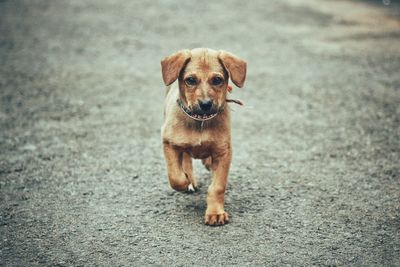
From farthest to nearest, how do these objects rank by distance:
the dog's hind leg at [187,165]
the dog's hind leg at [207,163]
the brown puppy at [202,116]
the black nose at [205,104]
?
the dog's hind leg at [207,163], the dog's hind leg at [187,165], the brown puppy at [202,116], the black nose at [205,104]

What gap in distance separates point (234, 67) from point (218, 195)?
108 centimetres

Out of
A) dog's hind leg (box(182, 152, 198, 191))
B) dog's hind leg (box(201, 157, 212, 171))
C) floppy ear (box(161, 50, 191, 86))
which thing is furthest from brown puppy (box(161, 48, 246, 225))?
dog's hind leg (box(201, 157, 212, 171))

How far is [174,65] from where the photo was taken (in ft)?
14.3

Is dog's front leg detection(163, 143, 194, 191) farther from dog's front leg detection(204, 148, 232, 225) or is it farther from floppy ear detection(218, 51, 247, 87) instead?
floppy ear detection(218, 51, 247, 87)

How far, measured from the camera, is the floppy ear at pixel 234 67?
440 cm

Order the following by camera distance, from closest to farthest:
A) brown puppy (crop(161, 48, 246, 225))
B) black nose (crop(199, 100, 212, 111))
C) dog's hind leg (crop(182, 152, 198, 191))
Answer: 1. black nose (crop(199, 100, 212, 111))
2. brown puppy (crop(161, 48, 246, 225))
3. dog's hind leg (crop(182, 152, 198, 191))

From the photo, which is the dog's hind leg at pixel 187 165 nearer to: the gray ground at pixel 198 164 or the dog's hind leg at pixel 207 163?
the gray ground at pixel 198 164

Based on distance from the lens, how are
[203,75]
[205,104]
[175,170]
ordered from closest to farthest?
[205,104] < [203,75] < [175,170]

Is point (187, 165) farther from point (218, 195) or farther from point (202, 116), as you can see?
point (202, 116)

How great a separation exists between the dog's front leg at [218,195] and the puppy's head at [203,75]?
1.44 ft

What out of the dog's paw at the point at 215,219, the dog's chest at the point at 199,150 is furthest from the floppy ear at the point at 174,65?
the dog's paw at the point at 215,219

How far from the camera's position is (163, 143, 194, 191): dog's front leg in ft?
14.8

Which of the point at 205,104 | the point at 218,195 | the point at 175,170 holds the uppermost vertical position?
the point at 205,104

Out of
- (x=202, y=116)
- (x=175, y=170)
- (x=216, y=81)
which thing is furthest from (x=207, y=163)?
(x=216, y=81)
